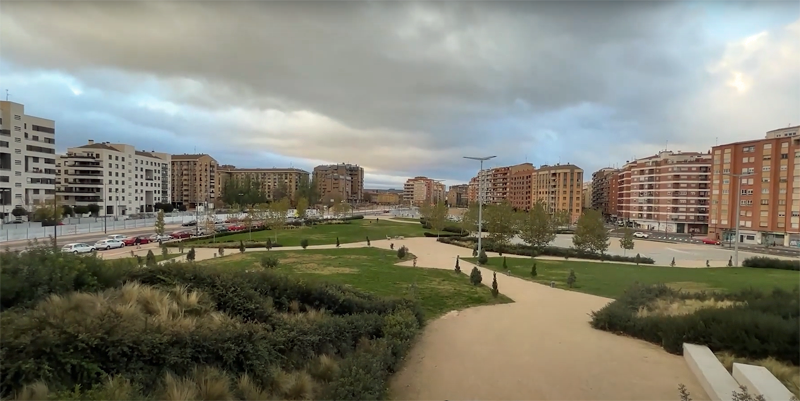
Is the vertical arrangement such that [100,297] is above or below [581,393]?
above

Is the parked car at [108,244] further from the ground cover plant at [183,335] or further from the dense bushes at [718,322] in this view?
the dense bushes at [718,322]

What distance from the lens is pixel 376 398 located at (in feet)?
17.4

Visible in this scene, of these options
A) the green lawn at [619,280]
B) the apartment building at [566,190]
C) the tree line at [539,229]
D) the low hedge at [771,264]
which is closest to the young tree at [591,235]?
the tree line at [539,229]

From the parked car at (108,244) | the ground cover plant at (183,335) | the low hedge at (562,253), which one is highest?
the ground cover plant at (183,335)

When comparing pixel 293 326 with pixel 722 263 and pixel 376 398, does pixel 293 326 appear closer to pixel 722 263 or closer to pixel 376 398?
pixel 376 398

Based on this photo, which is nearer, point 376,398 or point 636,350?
point 376,398

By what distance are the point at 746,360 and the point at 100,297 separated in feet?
40.1

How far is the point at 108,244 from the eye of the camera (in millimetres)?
34719

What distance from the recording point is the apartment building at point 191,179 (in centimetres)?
11775

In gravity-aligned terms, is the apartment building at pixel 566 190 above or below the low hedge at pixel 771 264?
above

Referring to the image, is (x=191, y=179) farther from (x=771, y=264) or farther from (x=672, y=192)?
(x=771, y=264)

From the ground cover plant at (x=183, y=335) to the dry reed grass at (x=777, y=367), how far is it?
6.31 metres

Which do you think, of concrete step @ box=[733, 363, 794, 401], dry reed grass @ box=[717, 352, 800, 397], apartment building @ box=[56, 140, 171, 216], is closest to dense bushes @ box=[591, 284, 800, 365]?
dry reed grass @ box=[717, 352, 800, 397]

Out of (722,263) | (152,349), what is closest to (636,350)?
(152,349)
